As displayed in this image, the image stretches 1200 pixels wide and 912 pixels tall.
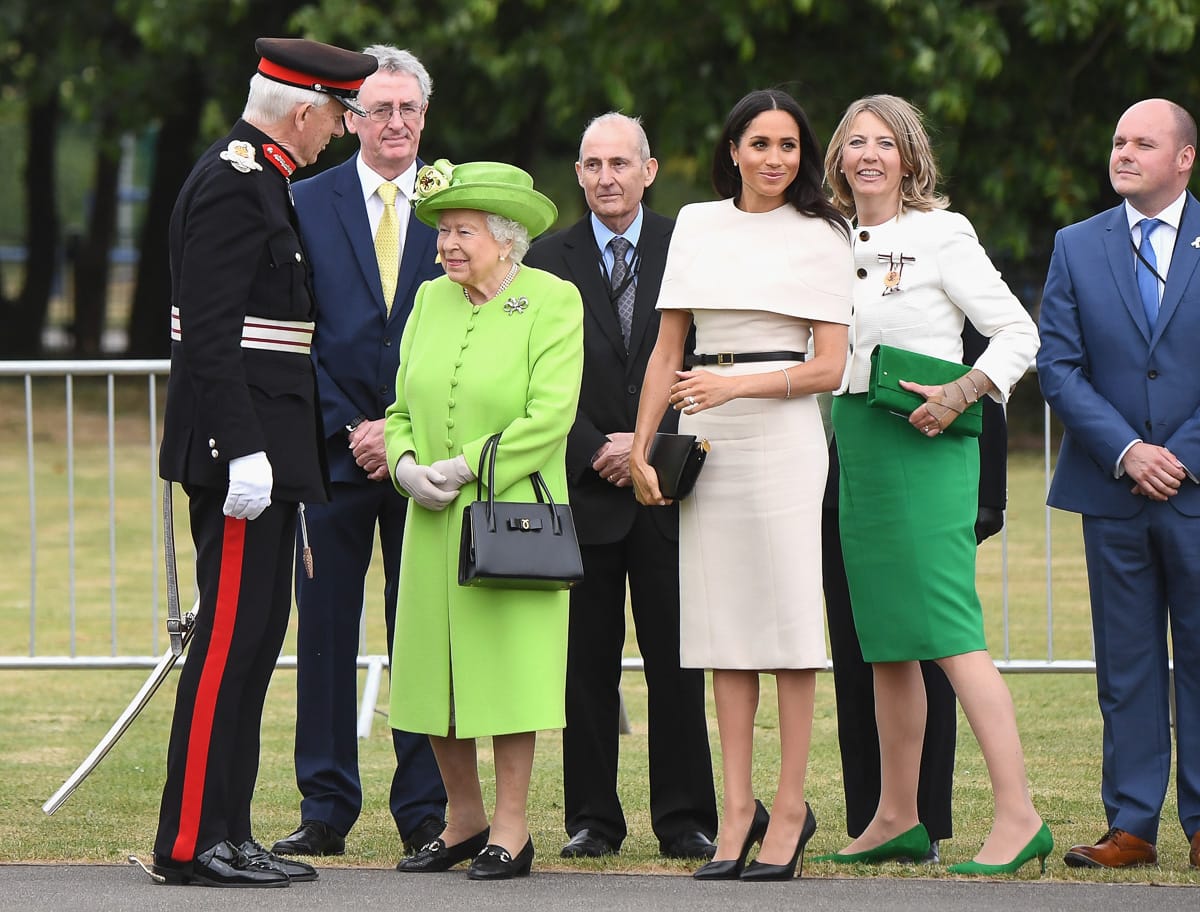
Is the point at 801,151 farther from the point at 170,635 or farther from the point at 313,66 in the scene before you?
the point at 170,635

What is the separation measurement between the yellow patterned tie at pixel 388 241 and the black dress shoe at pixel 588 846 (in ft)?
5.49

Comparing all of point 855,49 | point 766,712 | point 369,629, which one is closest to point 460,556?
point 766,712

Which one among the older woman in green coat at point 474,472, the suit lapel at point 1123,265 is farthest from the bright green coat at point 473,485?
the suit lapel at point 1123,265

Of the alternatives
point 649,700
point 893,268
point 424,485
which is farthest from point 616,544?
point 893,268

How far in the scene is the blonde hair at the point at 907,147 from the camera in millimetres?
5633

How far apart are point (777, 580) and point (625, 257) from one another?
1.21 metres

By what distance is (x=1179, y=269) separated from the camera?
5781 millimetres

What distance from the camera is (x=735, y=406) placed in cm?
550

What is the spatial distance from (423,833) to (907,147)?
234cm

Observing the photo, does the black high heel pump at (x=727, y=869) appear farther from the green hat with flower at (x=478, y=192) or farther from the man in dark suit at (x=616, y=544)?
the green hat with flower at (x=478, y=192)

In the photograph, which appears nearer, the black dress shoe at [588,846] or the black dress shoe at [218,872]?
the black dress shoe at [218,872]

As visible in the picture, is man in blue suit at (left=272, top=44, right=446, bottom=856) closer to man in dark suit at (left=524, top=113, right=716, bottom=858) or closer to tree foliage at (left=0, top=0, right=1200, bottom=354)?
man in dark suit at (left=524, top=113, right=716, bottom=858)

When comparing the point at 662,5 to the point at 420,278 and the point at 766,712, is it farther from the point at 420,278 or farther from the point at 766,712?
the point at 420,278

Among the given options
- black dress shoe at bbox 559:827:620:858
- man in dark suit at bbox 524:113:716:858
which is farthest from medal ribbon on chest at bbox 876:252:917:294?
black dress shoe at bbox 559:827:620:858
